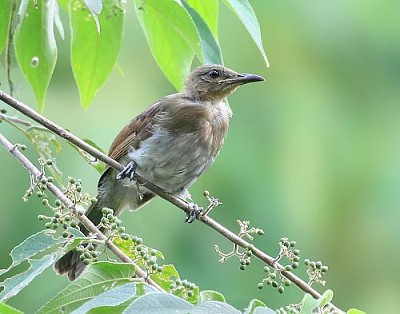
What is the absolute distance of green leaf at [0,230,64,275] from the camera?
2514 millimetres

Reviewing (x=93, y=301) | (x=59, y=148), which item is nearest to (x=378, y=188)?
(x=59, y=148)

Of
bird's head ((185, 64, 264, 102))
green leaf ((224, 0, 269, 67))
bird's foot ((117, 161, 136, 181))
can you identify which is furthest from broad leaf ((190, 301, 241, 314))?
bird's head ((185, 64, 264, 102))

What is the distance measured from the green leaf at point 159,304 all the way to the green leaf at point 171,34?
1.03m

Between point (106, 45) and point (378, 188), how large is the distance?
252 inches

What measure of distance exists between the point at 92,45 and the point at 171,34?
0.26m

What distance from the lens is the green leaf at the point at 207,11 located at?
10.5ft

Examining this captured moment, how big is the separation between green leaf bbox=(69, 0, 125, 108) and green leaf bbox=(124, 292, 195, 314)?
43.9 inches

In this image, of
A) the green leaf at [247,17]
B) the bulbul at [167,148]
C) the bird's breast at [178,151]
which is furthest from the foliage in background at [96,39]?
the bird's breast at [178,151]

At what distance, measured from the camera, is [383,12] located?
9.83 meters

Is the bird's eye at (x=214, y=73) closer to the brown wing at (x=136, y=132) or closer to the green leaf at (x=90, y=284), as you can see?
the brown wing at (x=136, y=132)

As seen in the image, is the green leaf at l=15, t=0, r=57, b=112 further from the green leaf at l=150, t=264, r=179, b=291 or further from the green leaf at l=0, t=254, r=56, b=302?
the green leaf at l=0, t=254, r=56, b=302

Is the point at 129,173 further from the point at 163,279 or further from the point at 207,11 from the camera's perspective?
the point at 163,279

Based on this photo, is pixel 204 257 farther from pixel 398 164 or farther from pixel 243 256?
pixel 243 256

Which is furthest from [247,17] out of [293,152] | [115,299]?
[293,152]
